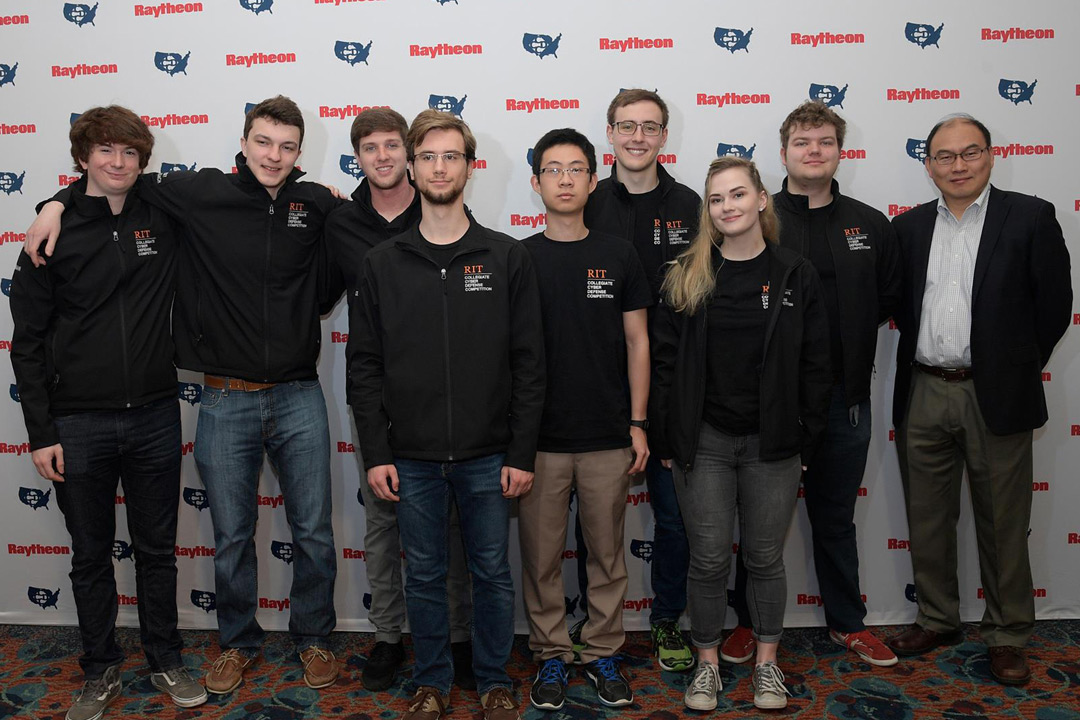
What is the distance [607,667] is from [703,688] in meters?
0.33

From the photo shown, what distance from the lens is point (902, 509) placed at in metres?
3.39

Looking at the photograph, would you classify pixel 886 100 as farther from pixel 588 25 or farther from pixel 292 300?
pixel 292 300

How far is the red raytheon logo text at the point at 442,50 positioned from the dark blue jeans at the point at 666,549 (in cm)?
178

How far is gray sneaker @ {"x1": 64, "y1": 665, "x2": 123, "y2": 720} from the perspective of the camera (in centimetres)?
273

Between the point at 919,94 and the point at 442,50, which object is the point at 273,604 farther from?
the point at 919,94

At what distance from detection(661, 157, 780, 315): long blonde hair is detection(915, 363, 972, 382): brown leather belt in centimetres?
86

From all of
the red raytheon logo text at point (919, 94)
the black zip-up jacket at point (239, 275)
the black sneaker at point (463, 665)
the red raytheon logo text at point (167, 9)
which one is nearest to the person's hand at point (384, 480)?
the black zip-up jacket at point (239, 275)

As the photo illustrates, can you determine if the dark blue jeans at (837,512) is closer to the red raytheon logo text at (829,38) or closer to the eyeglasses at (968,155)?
the eyeglasses at (968,155)

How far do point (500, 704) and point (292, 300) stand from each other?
1538 millimetres

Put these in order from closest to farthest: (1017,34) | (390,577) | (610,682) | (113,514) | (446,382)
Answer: (446,382) → (610,682) → (113,514) → (390,577) → (1017,34)

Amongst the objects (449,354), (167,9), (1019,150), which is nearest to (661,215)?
(449,354)

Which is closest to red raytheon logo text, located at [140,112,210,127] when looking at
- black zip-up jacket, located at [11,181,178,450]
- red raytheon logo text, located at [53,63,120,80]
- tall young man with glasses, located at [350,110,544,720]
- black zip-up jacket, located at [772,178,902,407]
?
red raytheon logo text, located at [53,63,120,80]

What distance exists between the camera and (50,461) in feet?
8.77

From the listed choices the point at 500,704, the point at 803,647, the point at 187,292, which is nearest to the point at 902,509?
the point at 803,647
